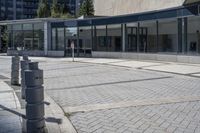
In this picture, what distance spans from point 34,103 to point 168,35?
24.9 meters

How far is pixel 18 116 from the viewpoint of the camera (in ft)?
28.1

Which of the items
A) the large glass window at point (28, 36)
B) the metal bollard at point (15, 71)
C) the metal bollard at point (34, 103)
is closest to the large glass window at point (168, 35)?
the metal bollard at point (15, 71)

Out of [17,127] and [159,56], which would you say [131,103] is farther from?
[159,56]

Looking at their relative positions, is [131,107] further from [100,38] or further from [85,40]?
[85,40]

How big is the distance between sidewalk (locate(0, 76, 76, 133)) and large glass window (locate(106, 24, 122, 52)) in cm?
2599

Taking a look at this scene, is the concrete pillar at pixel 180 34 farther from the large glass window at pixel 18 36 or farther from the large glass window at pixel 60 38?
the large glass window at pixel 18 36

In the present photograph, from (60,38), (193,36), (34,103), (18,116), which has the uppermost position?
(60,38)

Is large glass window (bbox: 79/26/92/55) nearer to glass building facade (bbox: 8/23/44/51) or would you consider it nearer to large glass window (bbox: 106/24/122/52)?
large glass window (bbox: 106/24/122/52)

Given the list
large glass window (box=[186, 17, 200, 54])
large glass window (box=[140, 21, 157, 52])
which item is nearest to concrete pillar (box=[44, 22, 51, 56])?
large glass window (box=[140, 21, 157, 52])

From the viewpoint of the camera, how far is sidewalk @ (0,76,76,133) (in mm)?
7359

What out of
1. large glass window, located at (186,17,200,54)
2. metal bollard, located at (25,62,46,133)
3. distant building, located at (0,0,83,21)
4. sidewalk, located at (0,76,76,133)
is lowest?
sidewalk, located at (0,76,76,133)

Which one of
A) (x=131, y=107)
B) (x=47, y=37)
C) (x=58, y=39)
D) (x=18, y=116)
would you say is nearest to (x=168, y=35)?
(x=58, y=39)

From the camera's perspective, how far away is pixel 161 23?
3155cm

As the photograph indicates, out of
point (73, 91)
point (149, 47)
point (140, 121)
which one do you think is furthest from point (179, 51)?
point (140, 121)
